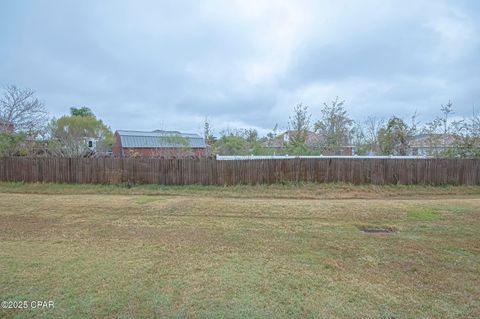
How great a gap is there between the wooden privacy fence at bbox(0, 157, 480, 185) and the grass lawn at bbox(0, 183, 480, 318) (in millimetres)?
4092

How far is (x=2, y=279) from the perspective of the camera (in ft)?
10.6

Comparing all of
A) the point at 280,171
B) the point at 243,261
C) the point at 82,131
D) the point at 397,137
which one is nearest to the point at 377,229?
the point at 243,261

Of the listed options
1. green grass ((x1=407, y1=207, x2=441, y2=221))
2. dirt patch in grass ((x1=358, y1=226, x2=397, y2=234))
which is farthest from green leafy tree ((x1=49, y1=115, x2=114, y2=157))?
green grass ((x1=407, y1=207, x2=441, y2=221))

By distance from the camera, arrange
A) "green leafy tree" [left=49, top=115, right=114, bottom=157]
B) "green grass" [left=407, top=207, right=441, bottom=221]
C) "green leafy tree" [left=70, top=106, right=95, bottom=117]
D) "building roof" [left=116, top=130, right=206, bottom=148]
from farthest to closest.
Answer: "green leafy tree" [left=70, top=106, right=95, bottom=117] < "building roof" [left=116, top=130, right=206, bottom=148] < "green leafy tree" [left=49, top=115, right=114, bottom=157] < "green grass" [left=407, top=207, right=441, bottom=221]

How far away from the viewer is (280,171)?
1174 cm

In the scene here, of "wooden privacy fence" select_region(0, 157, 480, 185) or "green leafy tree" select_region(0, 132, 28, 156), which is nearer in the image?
"wooden privacy fence" select_region(0, 157, 480, 185)

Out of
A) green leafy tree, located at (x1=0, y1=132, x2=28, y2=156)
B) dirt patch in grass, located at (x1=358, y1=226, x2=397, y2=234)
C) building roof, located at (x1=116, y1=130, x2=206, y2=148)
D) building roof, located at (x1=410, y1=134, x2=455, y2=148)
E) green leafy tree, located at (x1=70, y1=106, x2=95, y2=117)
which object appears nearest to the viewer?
dirt patch in grass, located at (x1=358, y1=226, x2=397, y2=234)

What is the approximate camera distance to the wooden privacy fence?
11758 mm

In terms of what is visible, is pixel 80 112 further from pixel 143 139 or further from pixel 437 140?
pixel 437 140

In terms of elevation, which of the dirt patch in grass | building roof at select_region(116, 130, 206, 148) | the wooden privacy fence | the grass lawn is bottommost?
the dirt patch in grass

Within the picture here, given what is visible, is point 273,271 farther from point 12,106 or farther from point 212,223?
point 12,106

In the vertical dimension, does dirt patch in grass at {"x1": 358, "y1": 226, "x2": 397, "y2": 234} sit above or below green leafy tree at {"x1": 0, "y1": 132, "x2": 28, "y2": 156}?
below

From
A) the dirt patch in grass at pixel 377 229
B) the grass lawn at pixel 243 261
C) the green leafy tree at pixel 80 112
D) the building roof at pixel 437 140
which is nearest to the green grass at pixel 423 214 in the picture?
the grass lawn at pixel 243 261

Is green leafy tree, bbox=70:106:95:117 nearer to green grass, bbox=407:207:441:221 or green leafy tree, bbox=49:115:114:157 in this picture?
green leafy tree, bbox=49:115:114:157
